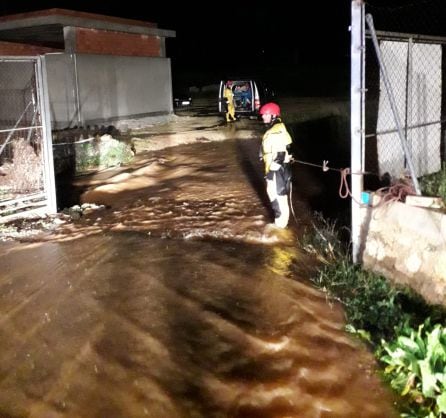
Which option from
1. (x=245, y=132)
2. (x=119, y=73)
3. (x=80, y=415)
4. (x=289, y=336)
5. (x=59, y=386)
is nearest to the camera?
(x=80, y=415)

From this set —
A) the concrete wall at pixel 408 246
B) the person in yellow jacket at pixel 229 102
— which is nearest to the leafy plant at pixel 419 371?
the concrete wall at pixel 408 246

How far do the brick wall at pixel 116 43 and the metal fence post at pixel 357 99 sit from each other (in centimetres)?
1446

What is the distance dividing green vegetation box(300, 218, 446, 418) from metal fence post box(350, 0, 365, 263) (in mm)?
628

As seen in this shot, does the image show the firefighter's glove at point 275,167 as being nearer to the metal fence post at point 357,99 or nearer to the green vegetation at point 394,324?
the green vegetation at point 394,324

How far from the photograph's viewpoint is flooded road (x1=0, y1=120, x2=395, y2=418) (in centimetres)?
A: 395

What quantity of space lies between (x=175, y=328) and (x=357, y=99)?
2913 millimetres

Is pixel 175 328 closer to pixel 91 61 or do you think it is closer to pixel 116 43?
pixel 91 61

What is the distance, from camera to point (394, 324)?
488cm

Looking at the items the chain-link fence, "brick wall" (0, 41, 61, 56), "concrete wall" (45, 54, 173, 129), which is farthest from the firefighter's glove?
"concrete wall" (45, 54, 173, 129)

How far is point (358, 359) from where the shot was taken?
4449 mm

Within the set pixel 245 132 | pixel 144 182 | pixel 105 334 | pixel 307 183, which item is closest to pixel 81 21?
pixel 245 132

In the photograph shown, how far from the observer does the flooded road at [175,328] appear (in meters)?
3.95

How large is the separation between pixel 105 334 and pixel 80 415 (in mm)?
1117

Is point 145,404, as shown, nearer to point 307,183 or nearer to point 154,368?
point 154,368
